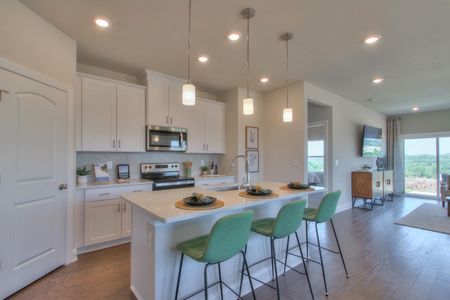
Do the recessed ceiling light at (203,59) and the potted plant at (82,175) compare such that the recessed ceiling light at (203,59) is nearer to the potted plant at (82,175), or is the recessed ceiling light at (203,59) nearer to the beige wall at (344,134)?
the beige wall at (344,134)

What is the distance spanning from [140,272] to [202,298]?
22.4 inches

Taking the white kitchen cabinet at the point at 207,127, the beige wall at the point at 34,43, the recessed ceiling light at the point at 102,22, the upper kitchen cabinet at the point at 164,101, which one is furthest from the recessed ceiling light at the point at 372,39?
the beige wall at the point at 34,43

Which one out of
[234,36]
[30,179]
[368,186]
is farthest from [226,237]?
[368,186]

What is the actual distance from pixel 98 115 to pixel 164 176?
1.52m

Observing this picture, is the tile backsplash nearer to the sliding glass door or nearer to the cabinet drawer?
the cabinet drawer

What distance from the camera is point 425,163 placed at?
23.3 ft

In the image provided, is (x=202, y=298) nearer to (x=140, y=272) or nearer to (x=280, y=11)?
(x=140, y=272)

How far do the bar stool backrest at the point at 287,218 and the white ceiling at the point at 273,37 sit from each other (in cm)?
189

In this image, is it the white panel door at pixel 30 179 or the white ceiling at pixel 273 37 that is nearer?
the white panel door at pixel 30 179

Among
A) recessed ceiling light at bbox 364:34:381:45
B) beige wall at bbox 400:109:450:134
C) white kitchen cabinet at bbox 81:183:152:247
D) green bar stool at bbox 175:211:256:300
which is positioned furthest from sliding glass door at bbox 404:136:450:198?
white kitchen cabinet at bbox 81:183:152:247

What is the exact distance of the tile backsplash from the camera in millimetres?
3498

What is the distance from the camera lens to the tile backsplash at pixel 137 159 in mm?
3498

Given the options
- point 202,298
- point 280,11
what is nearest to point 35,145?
point 202,298

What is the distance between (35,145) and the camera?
7.74 ft
